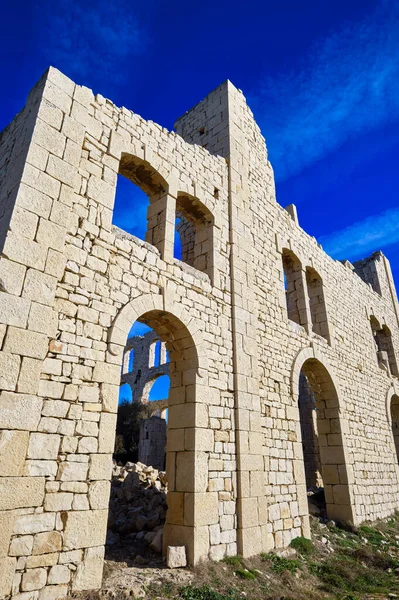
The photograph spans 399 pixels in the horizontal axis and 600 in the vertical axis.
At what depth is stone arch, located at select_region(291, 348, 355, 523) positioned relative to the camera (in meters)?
9.09

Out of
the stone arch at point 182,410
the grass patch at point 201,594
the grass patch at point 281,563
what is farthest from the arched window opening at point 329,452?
the grass patch at point 201,594

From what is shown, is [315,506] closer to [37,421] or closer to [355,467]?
[355,467]

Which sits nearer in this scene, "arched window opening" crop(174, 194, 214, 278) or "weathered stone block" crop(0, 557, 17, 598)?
"weathered stone block" crop(0, 557, 17, 598)

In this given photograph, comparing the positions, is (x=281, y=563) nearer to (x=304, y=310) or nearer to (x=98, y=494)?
(x=98, y=494)

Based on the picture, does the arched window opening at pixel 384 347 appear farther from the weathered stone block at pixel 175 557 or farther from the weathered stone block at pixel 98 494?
the weathered stone block at pixel 98 494

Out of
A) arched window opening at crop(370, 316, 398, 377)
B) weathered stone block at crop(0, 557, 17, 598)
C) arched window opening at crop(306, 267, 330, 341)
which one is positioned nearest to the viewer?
weathered stone block at crop(0, 557, 17, 598)

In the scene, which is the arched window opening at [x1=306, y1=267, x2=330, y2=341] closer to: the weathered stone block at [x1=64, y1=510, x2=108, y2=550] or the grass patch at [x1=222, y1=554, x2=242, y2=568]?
the grass patch at [x1=222, y1=554, x2=242, y2=568]

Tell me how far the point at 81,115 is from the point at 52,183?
1.40 metres

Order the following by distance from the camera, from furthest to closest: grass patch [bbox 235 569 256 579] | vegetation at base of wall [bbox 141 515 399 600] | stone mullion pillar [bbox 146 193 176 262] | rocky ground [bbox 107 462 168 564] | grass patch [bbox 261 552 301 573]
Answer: stone mullion pillar [bbox 146 193 176 262]
rocky ground [bbox 107 462 168 564]
grass patch [bbox 261 552 301 573]
grass patch [bbox 235 569 256 579]
vegetation at base of wall [bbox 141 515 399 600]

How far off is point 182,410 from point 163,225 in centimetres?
298

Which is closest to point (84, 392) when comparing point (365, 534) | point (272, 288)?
point (272, 288)

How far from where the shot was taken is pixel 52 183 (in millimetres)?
4871

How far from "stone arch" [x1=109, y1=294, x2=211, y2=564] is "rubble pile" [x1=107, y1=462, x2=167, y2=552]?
632 millimetres

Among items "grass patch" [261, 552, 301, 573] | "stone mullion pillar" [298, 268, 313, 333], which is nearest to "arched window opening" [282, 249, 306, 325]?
"stone mullion pillar" [298, 268, 313, 333]
